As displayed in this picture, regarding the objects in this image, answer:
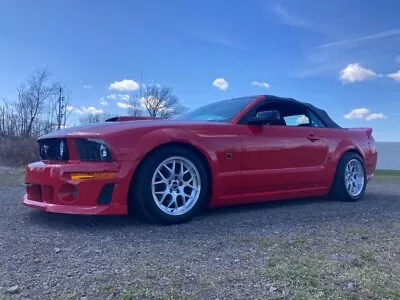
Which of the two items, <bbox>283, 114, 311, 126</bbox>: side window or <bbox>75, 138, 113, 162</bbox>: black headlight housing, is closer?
<bbox>75, 138, 113, 162</bbox>: black headlight housing

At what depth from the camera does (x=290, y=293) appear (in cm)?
203

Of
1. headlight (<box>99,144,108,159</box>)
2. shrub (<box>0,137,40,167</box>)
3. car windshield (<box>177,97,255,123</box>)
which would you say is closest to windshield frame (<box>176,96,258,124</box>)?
car windshield (<box>177,97,255,123</box>)

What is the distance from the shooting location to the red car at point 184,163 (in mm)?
3322

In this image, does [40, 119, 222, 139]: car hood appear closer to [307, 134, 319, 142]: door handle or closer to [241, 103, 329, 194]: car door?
[241, 103, 329, 194]: car door

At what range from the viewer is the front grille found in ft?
11.5

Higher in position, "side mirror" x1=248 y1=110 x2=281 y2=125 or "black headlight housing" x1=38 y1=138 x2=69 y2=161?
"side mirror" x1=248 y1=110 x2=281 y2=125

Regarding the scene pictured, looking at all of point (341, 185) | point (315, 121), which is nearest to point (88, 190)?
point (315, 121)

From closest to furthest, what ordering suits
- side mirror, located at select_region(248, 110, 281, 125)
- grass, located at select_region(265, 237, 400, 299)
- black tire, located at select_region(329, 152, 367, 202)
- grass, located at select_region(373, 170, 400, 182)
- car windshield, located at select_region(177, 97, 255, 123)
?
grass, located at select_region(265, 237, 400, 299)
side mirror, located at select_region(248, 110, 281, 125)
car windshield, located at select_region(177, 97, 255, 123)
black tire, located at select_region(329, 152, 367, 202)
grass, located at select_region(373, 170, 400, 182)

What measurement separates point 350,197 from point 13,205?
4348mm

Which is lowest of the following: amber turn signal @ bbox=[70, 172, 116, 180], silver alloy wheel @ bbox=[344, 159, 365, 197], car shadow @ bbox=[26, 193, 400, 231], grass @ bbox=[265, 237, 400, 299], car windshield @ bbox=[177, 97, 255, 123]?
grass @ bbox=[265, 237, 400, 299]

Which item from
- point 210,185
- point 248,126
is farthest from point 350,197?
point 210,185

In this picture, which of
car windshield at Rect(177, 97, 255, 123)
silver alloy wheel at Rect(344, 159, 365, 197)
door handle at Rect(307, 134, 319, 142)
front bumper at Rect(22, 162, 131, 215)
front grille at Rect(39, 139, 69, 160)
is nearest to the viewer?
front bumper at Rect(22, 162, 131, 215)

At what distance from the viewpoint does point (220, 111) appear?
455cm

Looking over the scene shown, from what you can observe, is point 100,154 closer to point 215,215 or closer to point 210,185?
point 210,185
